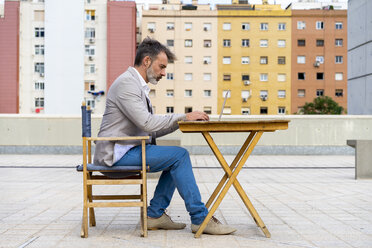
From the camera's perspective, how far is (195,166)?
43.4 feet

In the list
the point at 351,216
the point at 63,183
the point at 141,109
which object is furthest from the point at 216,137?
the point at 141,109

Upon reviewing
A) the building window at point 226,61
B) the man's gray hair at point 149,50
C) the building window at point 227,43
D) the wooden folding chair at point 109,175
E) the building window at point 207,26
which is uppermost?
the building window at point 207,26

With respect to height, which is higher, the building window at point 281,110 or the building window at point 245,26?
the building window at point 245,26

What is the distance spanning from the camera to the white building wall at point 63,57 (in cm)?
6222

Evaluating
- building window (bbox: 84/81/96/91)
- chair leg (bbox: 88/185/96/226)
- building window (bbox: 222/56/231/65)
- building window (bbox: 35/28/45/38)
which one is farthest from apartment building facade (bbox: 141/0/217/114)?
chair leg (bbox: 88/185/96/226)

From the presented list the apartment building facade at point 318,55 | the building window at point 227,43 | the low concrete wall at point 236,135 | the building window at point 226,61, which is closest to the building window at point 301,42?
the apartment building facade at point 318,55

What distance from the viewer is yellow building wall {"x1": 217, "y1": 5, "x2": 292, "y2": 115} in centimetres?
6912

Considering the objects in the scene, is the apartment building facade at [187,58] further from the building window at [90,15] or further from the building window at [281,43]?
the building window at [281,43]

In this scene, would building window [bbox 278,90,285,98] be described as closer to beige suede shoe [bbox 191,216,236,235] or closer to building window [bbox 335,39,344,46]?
building window [bbox 335,39,344,46]

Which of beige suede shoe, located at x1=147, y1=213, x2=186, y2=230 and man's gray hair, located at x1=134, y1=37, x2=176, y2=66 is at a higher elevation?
man's gray hair, located at x1=134, y1=37, x2=176, y2=66

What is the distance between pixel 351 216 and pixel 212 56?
2537 inches

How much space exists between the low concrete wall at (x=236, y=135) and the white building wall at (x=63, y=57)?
44.8 metres

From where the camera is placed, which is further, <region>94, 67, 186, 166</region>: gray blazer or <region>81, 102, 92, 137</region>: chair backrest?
<region>94, 67, 186, 166</region>: gray blazer

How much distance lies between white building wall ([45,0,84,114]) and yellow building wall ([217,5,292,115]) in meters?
18.7
